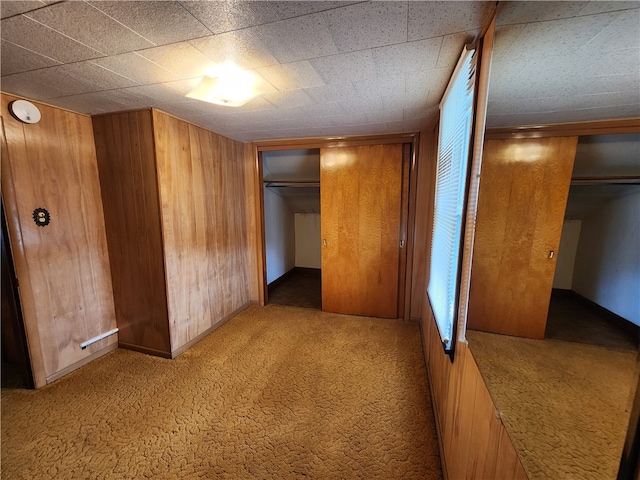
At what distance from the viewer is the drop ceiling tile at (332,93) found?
1.57m

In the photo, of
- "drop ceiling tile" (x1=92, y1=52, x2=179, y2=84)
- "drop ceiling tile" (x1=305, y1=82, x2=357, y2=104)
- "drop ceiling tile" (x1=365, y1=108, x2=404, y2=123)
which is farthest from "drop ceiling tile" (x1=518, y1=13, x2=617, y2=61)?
"drop ceiling tile" (x1=92, y1=52, x2=179, y2=84)

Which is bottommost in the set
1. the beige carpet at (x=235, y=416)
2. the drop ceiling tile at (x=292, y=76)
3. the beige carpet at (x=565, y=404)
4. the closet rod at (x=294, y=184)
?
the beige carpet at (x=235, y=416)

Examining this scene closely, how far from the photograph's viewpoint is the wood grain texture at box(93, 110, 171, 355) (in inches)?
82.9

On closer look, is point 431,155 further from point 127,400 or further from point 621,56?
point 127,400

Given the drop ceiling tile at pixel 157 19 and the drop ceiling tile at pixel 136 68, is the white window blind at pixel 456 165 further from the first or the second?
the drop ceiling tile at pixel 136 68

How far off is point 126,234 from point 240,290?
1402 mm

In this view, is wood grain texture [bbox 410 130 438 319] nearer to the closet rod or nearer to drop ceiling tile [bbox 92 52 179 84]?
the closet rod

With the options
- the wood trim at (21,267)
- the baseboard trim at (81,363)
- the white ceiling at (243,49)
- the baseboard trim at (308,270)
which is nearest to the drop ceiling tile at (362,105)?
the white ceiling at (243,49)

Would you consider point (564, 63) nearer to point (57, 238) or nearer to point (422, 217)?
point (422, 217)

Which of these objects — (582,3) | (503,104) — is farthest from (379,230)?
(582,3)

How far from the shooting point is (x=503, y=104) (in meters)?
0.92

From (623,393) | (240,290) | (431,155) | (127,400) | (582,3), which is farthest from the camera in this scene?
(240,290)

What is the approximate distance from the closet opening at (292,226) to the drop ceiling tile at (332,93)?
144 centimetres

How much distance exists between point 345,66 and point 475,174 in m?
0.87
